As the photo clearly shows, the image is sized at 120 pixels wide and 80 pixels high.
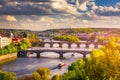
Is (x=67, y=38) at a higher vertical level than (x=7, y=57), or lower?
lower

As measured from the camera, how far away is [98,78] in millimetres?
5074

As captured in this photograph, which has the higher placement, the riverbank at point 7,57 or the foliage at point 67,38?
the riverbank at point 7,57

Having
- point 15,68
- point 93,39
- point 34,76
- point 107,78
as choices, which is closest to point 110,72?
point 107,78

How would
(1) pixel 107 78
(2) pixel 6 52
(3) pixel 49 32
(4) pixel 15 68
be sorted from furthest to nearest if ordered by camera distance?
(3) pixel 49 32
(2) pixel 6 52
(4) pixel 15 68
(1) pixel 107 78

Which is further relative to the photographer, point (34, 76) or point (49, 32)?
point (49, 32)

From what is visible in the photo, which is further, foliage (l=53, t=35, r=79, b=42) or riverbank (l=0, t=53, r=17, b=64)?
foliage (l=53, t=35, r=79, b=42)

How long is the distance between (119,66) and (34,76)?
93.9 inches

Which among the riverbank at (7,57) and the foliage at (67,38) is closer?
the riverbank at (7,57)

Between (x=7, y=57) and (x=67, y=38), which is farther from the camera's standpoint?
(x=67, y=38)

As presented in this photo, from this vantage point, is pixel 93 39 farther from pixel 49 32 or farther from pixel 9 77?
pixel 9 77

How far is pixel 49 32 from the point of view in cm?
2681

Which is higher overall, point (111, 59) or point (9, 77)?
point (111, 59)

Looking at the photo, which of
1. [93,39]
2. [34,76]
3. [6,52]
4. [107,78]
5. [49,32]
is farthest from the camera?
[49,32]

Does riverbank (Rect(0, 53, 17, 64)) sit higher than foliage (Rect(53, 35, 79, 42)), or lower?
higher
